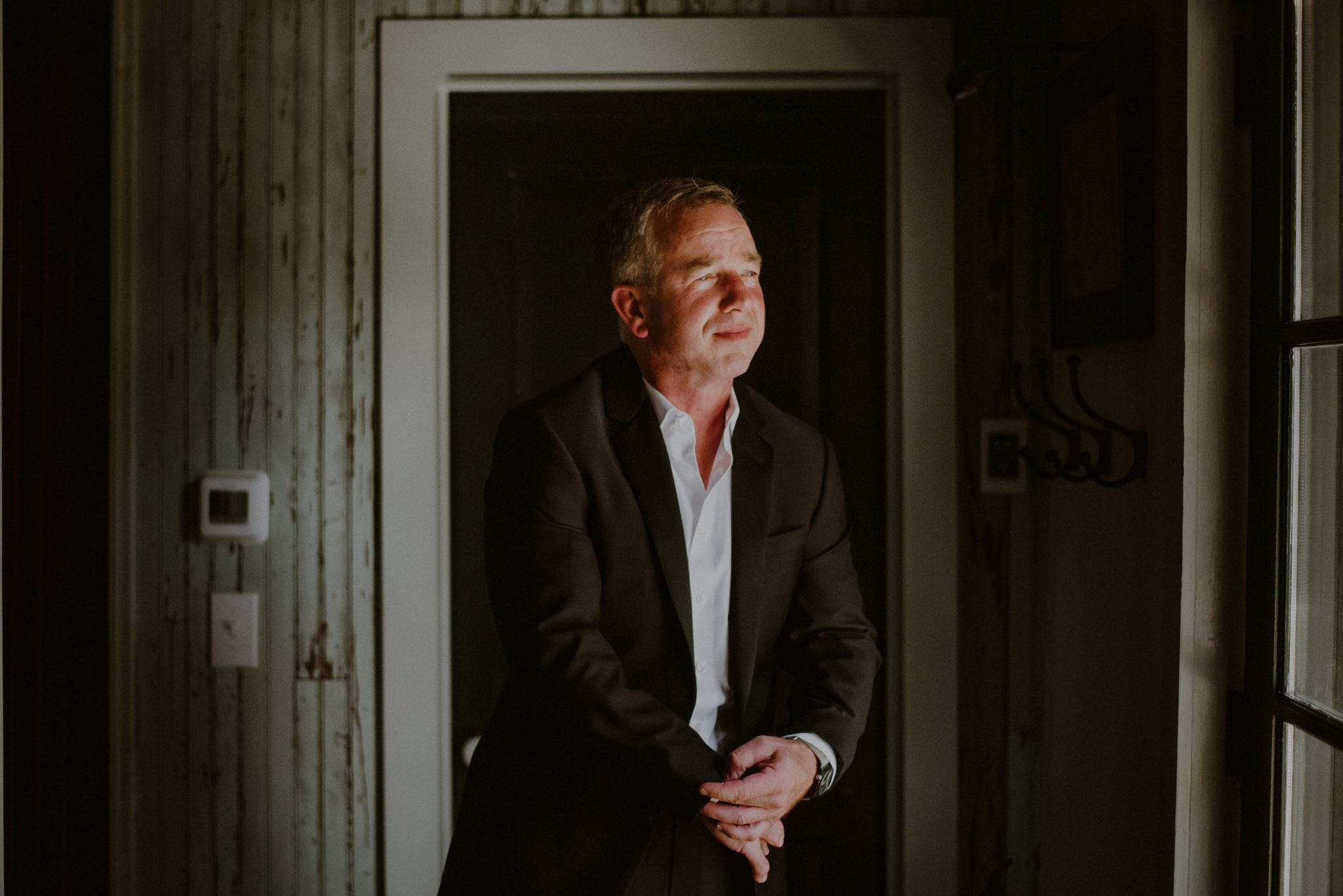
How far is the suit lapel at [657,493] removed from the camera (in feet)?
3.52

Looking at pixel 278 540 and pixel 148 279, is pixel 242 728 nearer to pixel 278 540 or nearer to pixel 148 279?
pixel 278 540

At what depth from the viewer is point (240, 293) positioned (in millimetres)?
1487

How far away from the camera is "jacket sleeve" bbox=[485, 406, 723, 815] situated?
0.98m

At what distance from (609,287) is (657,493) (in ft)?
1.71

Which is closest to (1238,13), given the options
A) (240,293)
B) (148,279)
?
(240,293)

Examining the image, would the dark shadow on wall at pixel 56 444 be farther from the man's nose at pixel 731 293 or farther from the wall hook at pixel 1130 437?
the wall hook at pixel 1130 437

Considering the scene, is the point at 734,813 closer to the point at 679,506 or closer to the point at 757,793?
the point at 757,793

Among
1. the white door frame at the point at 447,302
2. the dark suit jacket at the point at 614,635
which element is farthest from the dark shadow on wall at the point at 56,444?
the dark suit jacket at the point at 614,635

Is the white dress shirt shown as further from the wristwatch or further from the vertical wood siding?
the vertical wood siding

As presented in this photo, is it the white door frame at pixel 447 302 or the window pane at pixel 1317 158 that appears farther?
the white door frame at pixel 447 302

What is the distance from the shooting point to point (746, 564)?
110 centimetres

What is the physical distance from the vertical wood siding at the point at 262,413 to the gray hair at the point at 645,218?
0.56 metres

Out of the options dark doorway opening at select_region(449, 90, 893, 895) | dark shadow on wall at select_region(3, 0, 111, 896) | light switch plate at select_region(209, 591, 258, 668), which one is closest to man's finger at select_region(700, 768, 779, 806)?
dark doorway opening at select_region(449, 90, 893, 895)

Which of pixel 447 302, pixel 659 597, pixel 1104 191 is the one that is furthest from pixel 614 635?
pixel 1104 191
